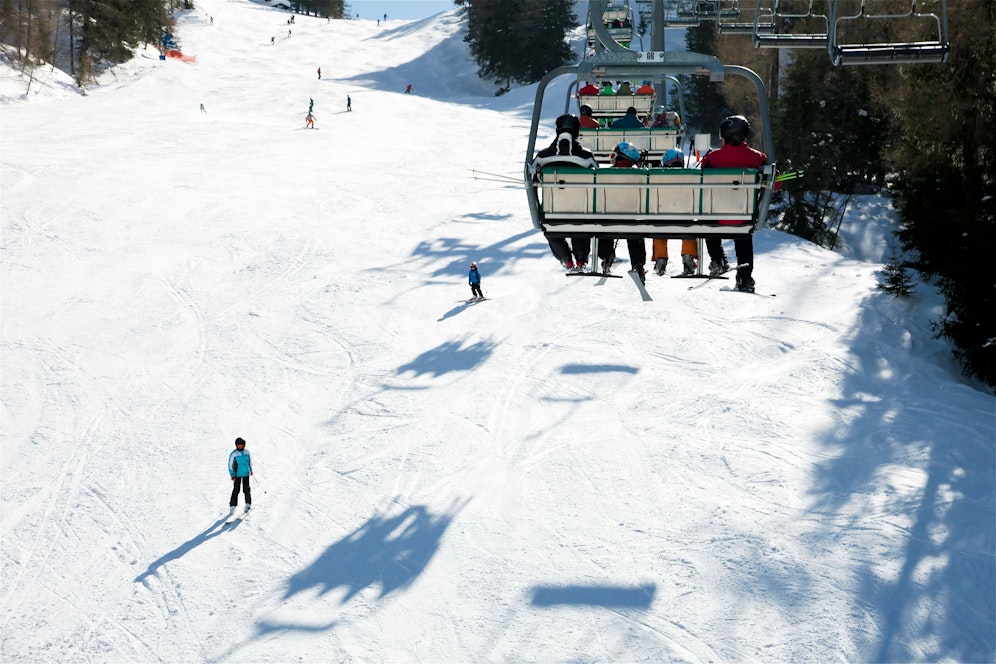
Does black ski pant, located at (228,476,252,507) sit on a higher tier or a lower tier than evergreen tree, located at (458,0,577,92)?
lower

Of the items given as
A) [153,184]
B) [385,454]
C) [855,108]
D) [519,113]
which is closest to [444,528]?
[385,454]

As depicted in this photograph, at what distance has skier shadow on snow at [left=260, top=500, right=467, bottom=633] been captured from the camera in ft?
38.8

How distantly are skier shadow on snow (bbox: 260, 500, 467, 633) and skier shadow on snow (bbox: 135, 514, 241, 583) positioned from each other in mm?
1587

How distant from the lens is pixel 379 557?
12391 millimetres

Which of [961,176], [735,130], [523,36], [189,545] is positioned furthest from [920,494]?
[523,36]

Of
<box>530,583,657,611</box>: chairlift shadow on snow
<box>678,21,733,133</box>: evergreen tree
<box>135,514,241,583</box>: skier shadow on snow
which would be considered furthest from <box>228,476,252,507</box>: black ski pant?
<box>678,21,733,133</box>: evergreen tree

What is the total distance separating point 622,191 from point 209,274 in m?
16.5

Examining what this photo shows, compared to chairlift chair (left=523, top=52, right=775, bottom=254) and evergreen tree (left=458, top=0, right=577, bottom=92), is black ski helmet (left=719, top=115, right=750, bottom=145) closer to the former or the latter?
chairlift chair (left=523, top=52, right=775, bottom=254)

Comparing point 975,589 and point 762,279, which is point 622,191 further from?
point 762,279

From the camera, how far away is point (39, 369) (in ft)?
58.4

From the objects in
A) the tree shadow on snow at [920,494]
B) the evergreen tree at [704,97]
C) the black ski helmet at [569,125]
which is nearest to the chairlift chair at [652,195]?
the black ski helmet at [569,125]

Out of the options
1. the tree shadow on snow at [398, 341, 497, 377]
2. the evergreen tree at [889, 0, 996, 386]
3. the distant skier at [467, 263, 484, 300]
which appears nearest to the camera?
the tree shadow on snow at [398, 341, 497, 377]

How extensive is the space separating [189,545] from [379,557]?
2616mm

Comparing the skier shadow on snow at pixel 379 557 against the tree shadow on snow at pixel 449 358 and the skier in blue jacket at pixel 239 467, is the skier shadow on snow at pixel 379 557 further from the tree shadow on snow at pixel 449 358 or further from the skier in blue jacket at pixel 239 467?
the tree shadow on snow at pixel 449 358
